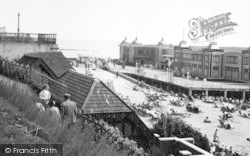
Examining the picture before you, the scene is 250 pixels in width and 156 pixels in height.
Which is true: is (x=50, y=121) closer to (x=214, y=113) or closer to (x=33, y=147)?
(x=33, y=147)

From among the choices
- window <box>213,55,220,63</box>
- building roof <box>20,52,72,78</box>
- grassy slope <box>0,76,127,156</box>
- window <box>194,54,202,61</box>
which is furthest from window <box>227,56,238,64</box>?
grassy slope <box>0,76,127,156</box>

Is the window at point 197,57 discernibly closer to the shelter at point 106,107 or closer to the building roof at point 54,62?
the building roof at point 54,62

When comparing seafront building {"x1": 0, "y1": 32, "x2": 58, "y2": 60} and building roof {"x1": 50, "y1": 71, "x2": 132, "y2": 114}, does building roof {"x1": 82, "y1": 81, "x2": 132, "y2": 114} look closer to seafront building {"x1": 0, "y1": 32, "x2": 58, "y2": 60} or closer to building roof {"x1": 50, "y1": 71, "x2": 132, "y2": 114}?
building roof {"x1": 50, "y1": 71, "x2": 132, "y2": 114}

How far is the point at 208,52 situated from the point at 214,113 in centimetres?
3236

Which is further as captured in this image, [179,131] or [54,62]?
[54,62]

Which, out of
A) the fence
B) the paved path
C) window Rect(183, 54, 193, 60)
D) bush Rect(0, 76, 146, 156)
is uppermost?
window Rect(183, 54, 193, 60)

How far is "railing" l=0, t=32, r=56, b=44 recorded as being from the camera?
32897 mm

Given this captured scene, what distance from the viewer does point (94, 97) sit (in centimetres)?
1877

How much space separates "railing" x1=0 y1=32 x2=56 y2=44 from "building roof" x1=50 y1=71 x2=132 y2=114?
1414 centimetres

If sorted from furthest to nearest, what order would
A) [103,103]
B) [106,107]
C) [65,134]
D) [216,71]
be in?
[216,71] → [103,103] → [106,107] → [65,134]

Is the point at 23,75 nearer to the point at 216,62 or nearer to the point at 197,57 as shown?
the point at 216,62

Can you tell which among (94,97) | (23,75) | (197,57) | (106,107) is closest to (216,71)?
(197,57)

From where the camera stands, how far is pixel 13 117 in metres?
7.32

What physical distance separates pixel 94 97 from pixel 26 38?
16886 mm
